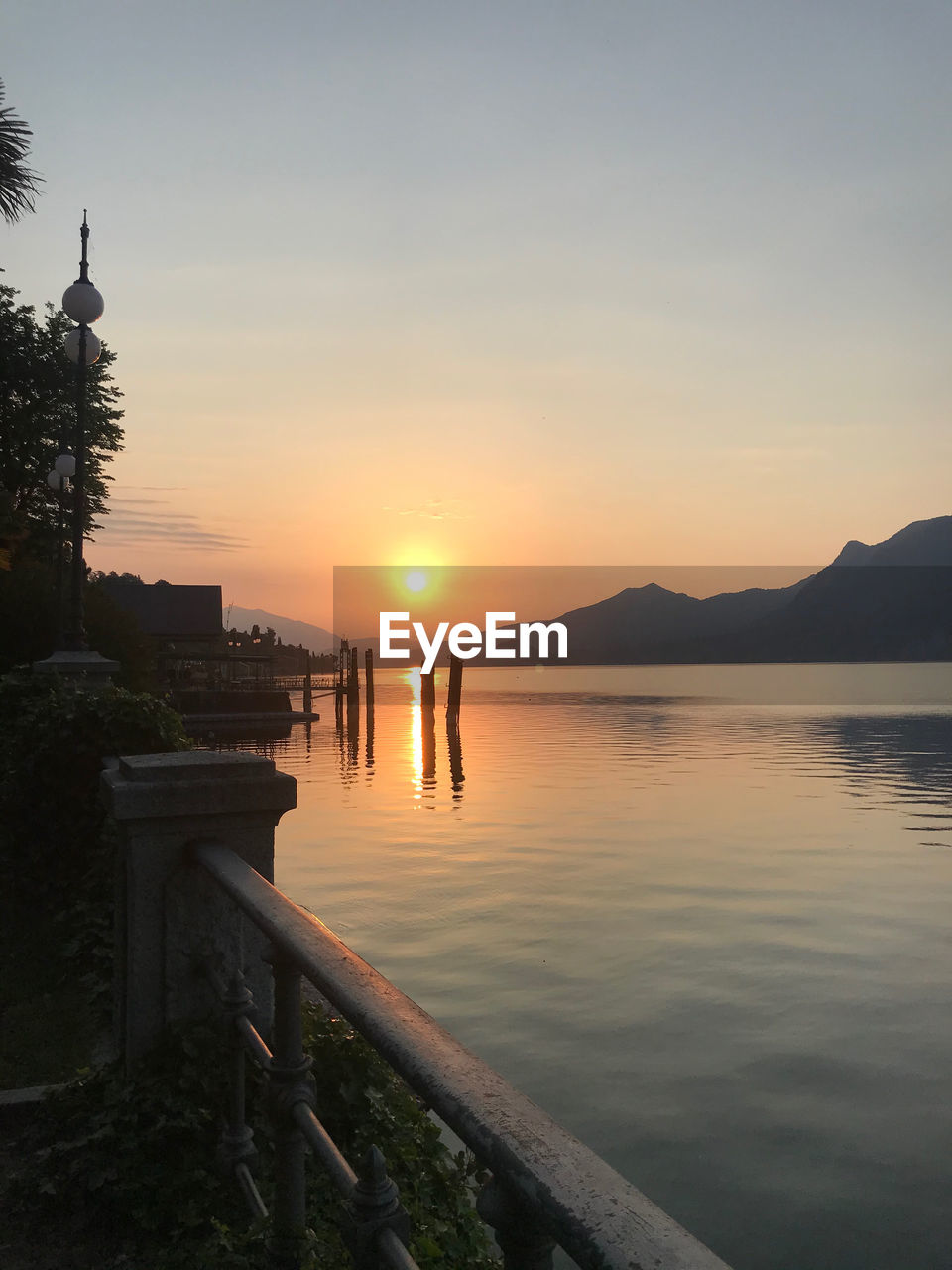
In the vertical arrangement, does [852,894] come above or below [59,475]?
below

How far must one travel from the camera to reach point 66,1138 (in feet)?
13.8

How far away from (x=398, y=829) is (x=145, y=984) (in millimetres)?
21606

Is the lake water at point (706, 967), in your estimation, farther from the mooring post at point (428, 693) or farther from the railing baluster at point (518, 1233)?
the mooring post at point (428, 693)

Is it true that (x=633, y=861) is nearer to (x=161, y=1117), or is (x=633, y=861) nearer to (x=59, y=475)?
(x=59, y=475)

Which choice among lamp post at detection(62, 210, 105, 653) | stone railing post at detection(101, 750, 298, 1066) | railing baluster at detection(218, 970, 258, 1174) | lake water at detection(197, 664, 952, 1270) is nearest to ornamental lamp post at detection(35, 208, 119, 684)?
lamp post at detection(62, 210, 105, 653)

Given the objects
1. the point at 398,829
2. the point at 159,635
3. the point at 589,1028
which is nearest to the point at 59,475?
the point at 398,829

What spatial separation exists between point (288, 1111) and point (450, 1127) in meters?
1.44

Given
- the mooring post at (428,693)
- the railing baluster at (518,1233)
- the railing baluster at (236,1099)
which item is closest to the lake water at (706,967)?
the railing baluster at (236,1099)

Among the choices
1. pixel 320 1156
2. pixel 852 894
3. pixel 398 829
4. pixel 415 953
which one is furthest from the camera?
pixel 398 829

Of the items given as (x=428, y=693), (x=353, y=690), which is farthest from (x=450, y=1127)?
(x=353, y=690)

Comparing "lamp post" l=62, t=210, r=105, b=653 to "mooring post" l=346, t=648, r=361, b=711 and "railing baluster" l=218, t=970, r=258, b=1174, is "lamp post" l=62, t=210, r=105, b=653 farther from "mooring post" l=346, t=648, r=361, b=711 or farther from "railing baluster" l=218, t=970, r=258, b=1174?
"mooring post" l=346, t=648, r=361, b=711

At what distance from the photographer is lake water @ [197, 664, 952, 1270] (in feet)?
26.9

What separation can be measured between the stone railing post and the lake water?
5.21 meters

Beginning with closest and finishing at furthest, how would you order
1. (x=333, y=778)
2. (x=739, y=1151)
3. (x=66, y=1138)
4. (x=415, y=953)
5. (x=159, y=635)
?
(x=66, y=1138)
(x=739, y=1151)
(x=415, y=953)
(x=333, y=778)
(x=159, y=635)
